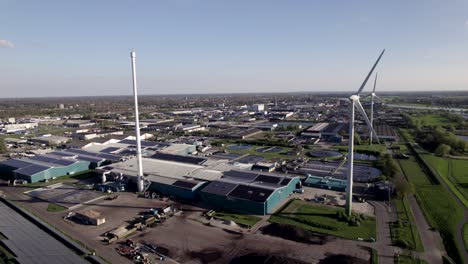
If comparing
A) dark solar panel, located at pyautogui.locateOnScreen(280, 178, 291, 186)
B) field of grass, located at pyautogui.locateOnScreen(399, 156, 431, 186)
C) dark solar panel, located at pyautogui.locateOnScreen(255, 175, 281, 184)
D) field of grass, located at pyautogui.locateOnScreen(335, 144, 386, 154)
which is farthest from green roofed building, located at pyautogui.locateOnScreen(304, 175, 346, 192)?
field of grass, located at pyautogui.locateOnScreen(335, 144, 386, 154)

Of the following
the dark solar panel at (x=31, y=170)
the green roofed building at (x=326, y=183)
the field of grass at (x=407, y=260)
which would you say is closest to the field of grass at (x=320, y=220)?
the field of grass at (x=407, y=260)

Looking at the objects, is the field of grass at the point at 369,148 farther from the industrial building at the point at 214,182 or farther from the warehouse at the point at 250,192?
the warehouse at the point at 250,192

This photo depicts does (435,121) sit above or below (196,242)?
above

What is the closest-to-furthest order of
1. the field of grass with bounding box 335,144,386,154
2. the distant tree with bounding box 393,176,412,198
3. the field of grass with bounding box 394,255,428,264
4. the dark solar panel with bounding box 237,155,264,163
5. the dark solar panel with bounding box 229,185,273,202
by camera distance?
the field of grass with bounding box 394,255,428,264 < the dark solar panel with bounding box 229,185,273,202 < the distant tree with bounding box 393,176,412,198 < the dark solar panel with bounding box 237,155,264,163 < the field of grass with bounding box 335,144,386,154

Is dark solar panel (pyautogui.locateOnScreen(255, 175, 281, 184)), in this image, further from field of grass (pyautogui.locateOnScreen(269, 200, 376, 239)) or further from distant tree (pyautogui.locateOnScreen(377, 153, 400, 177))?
distant tree (pyautogui.locateOnScreen(377, 153, 400, 177))

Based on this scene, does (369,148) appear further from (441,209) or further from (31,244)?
(31,244)

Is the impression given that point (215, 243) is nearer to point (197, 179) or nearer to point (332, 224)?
point (332, 224)

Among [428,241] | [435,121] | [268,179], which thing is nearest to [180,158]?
[268,179]
